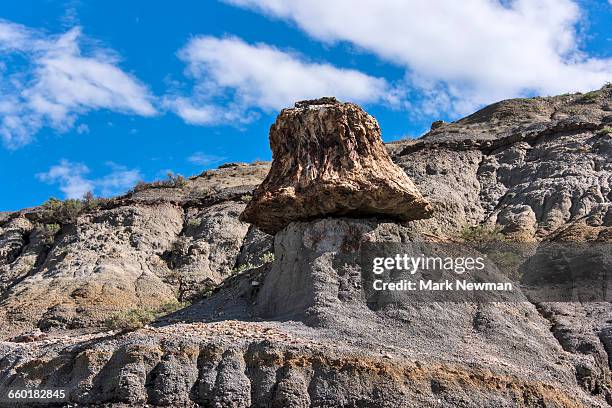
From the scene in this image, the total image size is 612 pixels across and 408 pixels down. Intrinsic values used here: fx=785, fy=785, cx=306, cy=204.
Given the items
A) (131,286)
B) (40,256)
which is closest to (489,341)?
(131,286)

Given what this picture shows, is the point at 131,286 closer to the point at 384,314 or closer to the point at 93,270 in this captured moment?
the point at 93,270

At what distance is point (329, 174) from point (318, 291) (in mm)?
2683

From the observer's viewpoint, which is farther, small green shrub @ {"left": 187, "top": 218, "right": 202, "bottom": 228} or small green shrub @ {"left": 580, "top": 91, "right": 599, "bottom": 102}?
small green shrub @ {"left": 580, "top": 91, "right": 599, "bottom": 102}

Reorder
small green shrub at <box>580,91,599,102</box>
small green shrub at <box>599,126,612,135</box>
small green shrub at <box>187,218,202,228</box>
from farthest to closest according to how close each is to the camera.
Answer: small green shrub at <box>580,91,599,102</box> → small green shrub at <box>187,218,202,228</box> → small green shrub at <box>599,126,612,135</box>

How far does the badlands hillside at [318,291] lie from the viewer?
1266 cm

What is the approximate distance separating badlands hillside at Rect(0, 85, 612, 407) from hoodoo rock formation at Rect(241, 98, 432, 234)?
A: 40 millimetres

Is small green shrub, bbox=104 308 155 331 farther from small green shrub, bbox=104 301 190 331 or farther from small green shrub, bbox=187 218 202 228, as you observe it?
small green shrub, bbox=187 218 202 228

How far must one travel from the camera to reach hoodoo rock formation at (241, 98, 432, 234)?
16781mm

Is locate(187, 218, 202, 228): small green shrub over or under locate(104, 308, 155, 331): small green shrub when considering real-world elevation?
over

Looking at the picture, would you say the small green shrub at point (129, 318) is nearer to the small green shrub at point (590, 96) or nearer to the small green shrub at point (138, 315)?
the small green shrub at point (138, 315)

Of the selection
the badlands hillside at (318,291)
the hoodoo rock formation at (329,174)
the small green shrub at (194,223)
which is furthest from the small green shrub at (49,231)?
the hoodoo rock formation at (329,174)

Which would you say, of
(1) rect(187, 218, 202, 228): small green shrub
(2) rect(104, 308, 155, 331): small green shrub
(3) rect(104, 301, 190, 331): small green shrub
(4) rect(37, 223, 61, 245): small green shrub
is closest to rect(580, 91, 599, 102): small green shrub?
(1) rect(187, 218, 202, 228): small green shrub

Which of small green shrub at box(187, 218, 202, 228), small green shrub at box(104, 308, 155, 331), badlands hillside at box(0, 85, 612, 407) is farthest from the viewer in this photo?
small green shrub at box(187, 218, 202, 228)

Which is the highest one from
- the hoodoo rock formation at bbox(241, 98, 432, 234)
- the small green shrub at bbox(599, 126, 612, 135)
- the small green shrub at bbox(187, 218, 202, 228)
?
the small green shrub at bbox(599, 126, 612, 135)
